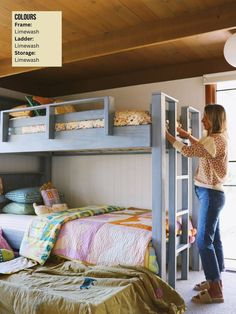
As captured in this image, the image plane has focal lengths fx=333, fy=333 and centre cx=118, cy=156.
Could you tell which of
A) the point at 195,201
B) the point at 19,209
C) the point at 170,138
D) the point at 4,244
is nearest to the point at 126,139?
the point at 170,138

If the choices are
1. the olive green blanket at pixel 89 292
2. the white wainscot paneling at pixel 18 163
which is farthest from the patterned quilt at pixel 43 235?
the white wainscot paneling at pixel 18 163

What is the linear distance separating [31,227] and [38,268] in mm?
490

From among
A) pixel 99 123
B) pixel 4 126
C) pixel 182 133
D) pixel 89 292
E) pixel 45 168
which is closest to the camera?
pixel 89 292

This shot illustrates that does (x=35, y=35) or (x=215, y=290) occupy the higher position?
(x=35, y=35)

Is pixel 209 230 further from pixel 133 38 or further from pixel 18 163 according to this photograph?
pixel 18 163

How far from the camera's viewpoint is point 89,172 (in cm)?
428

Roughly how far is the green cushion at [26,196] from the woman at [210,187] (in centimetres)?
185

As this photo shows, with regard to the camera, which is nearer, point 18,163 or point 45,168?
point 18,163

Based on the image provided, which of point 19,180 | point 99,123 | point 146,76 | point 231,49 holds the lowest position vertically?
point 19,180

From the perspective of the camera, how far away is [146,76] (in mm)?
3986

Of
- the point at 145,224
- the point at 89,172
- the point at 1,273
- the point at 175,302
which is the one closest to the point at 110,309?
the point at 175,302

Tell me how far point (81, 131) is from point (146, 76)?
1546 mm

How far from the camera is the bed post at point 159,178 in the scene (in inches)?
95.8

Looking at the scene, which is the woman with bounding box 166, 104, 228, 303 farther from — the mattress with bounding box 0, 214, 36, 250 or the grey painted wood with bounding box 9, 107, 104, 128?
the mattress with bounding box 0, 214, 36, 250
